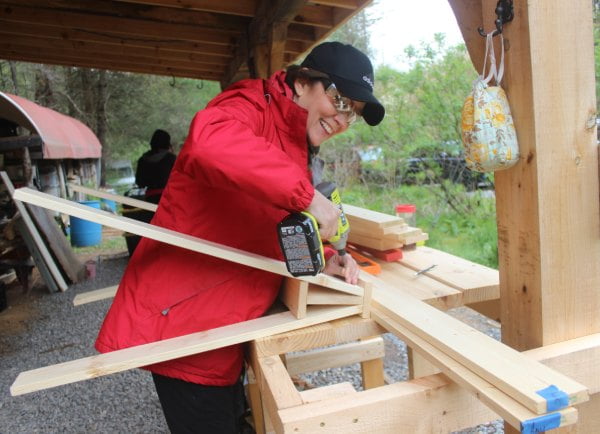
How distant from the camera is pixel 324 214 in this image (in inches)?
55.6

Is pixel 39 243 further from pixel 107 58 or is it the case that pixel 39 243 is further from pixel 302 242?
pixel 302 242

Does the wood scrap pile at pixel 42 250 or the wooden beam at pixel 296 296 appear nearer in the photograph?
the wooden beam at pixel 296 296

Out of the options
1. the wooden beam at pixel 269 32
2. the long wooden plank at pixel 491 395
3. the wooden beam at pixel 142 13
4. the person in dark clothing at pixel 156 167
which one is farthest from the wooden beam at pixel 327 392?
the person in dark clothing at pixel 156 167

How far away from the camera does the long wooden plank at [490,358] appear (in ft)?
3.23

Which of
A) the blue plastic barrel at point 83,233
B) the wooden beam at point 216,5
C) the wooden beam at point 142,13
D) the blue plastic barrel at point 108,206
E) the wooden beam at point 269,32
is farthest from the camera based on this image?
the blue plastic barrel at point 108,206

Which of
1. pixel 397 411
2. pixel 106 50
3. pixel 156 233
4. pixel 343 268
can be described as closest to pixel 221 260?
pixel 156 233

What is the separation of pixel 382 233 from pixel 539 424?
1.44 meters

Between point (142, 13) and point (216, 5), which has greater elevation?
point (142, 13)

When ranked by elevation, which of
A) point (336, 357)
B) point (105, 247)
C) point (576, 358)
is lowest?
point (105, 247)

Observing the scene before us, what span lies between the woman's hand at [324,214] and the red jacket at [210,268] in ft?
0.42

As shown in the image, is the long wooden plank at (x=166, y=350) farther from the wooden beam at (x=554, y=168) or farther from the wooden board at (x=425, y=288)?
the wooden beam at (x=554, y=168)

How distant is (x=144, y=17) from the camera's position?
4598 mm

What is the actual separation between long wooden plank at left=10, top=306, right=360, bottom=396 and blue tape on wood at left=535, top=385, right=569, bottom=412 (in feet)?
2.30

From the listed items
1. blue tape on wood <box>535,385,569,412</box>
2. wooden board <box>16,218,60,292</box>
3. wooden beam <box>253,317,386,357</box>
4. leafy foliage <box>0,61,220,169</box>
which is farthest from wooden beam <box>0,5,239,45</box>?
leafy foliage <box>0,61,220,169</box>
